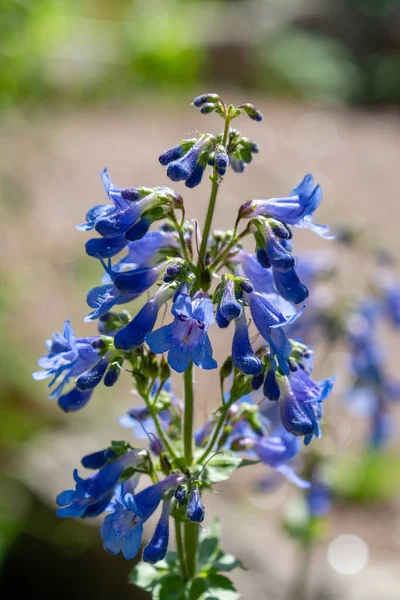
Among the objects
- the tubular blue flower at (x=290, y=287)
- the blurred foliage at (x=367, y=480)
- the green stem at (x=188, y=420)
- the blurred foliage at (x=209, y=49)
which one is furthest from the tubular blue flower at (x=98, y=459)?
the blurred foliage at (x=209, y=49)

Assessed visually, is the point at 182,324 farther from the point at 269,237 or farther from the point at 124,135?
the point at 124,135

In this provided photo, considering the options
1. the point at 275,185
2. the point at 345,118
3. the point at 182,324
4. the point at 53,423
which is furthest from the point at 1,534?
the point at 345,118

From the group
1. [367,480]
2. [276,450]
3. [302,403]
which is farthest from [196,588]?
[367,480]

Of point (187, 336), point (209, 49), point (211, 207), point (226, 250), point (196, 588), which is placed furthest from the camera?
point (209, 49)

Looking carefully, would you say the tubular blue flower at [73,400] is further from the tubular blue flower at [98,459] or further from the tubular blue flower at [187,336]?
the tubular blue flower at [187,336]

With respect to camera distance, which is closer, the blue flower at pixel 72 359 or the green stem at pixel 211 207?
the green stem at pixel 211 207

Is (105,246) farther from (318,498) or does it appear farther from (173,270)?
(318,498)

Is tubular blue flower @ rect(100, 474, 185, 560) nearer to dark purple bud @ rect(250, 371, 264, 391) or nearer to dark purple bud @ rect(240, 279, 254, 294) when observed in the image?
dark purple bud @ rect(250, 371, 264, 391)

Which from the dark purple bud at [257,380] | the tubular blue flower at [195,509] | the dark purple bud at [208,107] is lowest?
the tubular blue flower at [195,509]
